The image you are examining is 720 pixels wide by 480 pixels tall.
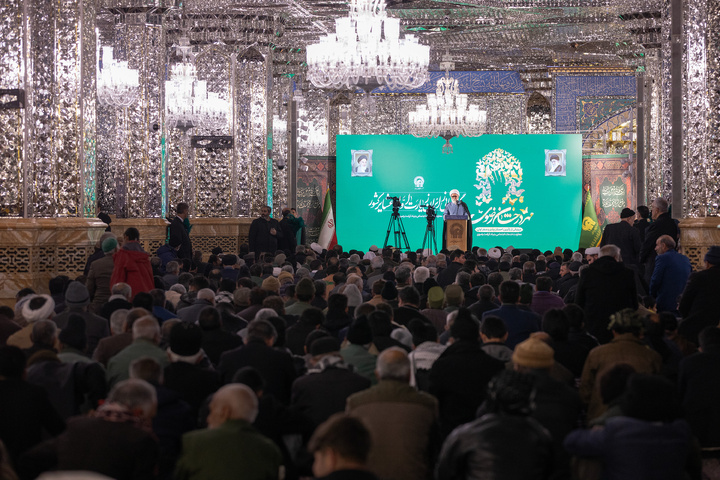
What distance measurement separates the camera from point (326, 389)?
4.50 meters

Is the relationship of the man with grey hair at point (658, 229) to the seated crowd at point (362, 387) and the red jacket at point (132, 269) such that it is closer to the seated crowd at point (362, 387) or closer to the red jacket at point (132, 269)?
the seated crowd at point (362, 387)

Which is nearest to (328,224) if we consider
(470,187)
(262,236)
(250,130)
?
(470,187)

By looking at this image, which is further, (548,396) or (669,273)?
(669,273)

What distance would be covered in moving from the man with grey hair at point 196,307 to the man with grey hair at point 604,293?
106 inches

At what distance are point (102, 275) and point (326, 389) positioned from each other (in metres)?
4.28

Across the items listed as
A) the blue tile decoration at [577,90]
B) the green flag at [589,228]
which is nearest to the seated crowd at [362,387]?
the green flag at [589,228]

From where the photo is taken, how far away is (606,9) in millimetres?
17312

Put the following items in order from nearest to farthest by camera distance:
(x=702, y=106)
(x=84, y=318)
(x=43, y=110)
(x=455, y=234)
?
(x=84, y=318)
(x=43, y=110)
(x=702, y=106)
(x=455, y=234)

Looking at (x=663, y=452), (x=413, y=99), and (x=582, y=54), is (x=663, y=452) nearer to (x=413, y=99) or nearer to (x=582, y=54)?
(x=582, y=54)

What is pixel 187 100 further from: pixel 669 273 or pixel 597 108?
pixel 597 108

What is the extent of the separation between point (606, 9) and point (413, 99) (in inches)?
289

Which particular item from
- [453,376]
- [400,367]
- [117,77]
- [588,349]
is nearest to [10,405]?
[400,367]

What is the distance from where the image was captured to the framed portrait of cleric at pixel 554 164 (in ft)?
73.0

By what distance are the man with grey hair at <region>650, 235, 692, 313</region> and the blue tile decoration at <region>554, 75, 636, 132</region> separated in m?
15.1
